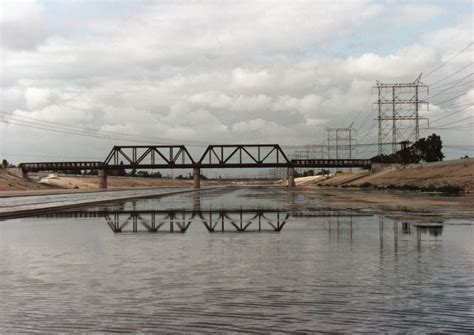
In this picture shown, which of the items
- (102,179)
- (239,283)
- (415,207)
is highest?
(102,179)

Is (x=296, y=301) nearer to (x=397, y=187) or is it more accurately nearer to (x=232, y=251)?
(x=232, y=251)

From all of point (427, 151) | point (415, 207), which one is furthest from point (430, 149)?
point (415, 207)

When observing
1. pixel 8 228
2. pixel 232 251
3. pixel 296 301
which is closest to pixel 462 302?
pixel 296 301

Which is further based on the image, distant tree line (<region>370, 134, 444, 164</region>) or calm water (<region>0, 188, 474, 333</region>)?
distant tree line (<region>370, 134, 444, 164</region>)

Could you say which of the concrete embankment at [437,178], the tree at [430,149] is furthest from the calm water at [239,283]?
the tree at [430,149]

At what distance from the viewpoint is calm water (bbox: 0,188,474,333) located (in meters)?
7.83

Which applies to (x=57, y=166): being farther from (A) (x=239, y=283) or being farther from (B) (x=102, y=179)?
(A) (x=239, y=283)

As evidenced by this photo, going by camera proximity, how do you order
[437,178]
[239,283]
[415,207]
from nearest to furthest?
[239,283] < [415,207] < [437,178]

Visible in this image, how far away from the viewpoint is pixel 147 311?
27.8 ft

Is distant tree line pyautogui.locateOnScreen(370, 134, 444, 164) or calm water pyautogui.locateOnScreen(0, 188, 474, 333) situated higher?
distant tree line pyautogui.locateOnScreen(370, 134, 444, 164)

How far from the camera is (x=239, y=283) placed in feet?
35.2

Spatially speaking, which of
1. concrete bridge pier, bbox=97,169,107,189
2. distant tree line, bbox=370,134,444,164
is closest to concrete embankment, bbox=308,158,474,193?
distant tree line, bbox=370,134,444,164

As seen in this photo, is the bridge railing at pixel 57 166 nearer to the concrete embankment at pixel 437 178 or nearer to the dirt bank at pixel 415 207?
the concrete embankment at pixel 437 178

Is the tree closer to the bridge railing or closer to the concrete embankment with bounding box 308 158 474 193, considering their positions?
the concrete embankment with bounding box 308 158 474 193
